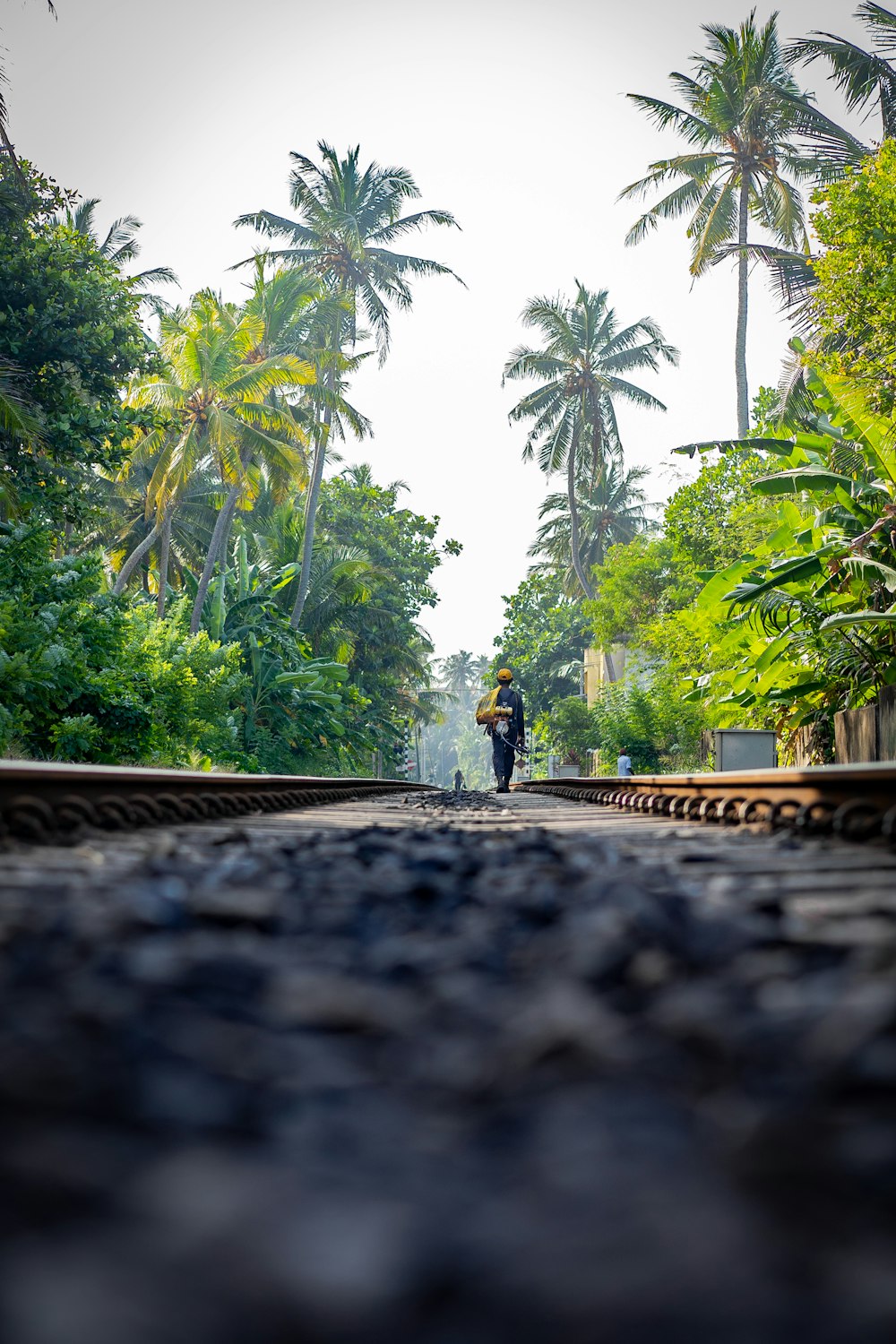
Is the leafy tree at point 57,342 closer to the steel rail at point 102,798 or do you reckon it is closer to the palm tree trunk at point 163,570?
the palm tree trunk at point 163,570

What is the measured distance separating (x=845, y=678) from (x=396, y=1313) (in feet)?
38.2

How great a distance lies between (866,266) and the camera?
511 inches

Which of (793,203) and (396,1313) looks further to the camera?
(793,203)

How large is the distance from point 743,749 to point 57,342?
38.8 ft

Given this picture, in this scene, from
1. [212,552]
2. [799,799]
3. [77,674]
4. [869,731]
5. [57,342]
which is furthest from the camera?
[212,552]

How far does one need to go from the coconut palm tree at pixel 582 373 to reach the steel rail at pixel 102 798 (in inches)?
1437

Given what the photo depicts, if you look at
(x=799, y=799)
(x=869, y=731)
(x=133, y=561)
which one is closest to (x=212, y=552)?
(x=133, y=561)

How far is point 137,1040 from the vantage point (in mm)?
1013

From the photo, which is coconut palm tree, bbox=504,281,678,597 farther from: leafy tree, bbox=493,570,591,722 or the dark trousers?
the dark trousers

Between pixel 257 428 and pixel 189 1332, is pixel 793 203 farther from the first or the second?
pixel 189 1332

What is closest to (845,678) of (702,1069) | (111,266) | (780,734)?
(780,734)

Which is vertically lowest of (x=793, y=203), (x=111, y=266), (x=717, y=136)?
(x=111, y=266)

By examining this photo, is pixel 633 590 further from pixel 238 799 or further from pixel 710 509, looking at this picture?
pixel 238 799

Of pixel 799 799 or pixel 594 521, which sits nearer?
pixel 799 799
